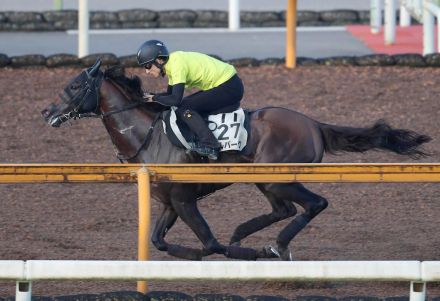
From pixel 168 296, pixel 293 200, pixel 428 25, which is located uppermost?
pixel 428 25

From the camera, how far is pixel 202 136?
8.66m

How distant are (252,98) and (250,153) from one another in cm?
547

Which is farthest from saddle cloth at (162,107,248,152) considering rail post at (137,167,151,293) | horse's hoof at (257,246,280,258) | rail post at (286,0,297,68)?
rail post at (286,0,297,68)

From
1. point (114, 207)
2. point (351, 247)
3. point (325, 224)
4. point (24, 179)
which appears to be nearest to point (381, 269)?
point (24, 179)

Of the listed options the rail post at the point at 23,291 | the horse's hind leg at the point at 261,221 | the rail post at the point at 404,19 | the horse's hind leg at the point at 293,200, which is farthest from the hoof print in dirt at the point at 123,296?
the rail post at the point at 404,19

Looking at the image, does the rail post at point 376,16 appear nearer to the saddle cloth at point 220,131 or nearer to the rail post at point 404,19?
the rail post at point 404,19

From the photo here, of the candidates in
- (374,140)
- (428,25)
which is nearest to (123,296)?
(374,140)

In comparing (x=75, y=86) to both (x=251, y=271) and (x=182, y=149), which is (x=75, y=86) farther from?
(x=251, y=271)

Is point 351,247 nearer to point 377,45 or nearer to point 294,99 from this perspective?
point 294,99

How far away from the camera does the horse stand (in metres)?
8.70

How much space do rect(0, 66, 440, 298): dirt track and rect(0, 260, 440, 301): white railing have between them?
Result: 1.62 metres

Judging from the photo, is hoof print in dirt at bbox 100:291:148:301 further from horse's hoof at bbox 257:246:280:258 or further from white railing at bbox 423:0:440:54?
white railing at bbox 423:0:440:54

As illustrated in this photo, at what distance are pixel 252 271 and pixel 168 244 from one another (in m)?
2.24

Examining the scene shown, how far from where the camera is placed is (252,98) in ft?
46.9
